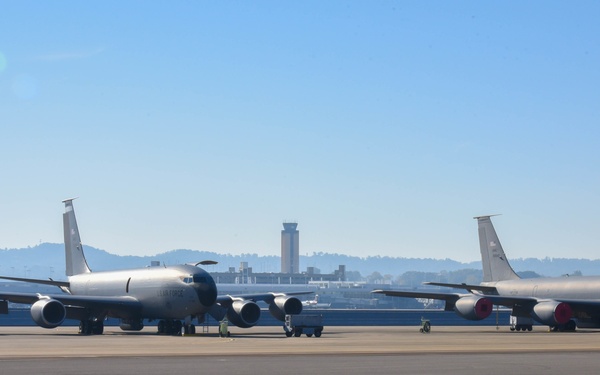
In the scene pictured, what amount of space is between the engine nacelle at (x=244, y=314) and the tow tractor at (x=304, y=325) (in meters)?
6.81

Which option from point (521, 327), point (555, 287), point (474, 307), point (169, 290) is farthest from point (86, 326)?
point (555, 287)

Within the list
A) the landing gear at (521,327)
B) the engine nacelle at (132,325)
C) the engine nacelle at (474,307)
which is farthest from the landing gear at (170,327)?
the landing gear at (521,327)

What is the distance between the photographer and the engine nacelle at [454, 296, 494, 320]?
72250mm

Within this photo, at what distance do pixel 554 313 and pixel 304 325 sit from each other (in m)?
20.3

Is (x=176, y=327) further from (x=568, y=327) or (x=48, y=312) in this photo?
(x=568, y=327)

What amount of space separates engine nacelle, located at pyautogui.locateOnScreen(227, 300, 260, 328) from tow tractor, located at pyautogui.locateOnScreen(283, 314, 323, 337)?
681 centimetres

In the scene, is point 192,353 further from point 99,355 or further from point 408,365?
point 408,365

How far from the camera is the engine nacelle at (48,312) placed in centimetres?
6234

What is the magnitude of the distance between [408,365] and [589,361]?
6802 millimetres

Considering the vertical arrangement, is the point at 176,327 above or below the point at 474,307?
below

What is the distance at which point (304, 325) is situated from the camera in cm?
5972

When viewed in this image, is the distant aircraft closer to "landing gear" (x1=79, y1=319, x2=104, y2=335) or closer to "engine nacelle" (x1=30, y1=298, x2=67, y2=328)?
"landing gear" (x1=79, y1=319, x2=104, y2=335)

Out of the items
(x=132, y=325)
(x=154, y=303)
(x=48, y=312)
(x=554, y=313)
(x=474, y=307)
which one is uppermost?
(x=154, y=303)

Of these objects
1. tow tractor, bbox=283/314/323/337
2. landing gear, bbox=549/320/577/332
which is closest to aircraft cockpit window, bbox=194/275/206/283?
tow tractor, bbox=283/314/323/337
